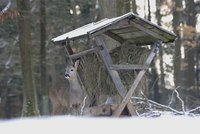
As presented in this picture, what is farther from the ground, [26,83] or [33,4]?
[33,4]

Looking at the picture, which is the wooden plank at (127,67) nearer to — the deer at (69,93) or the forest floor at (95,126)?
the deer at (69,93)

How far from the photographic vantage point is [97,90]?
592cm

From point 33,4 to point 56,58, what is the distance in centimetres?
348

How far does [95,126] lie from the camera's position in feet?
3.71

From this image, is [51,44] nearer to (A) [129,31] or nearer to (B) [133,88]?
(A) [129,31]

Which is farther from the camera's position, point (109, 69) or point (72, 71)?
point (72, 71)

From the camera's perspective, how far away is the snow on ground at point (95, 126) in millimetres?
1112

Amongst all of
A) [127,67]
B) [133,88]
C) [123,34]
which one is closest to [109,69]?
[127,67]

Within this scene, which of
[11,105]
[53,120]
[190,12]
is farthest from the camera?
[11,105]

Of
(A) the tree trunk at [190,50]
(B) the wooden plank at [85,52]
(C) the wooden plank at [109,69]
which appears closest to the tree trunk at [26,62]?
(B) the wooden plank at [85,52]

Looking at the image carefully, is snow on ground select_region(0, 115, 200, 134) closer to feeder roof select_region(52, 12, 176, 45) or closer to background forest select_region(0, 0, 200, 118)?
feeder roof select_region(52, 12, 176, 45)

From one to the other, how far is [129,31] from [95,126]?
502 centimetres

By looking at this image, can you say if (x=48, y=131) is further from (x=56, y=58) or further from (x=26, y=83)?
(x=56, y=58)

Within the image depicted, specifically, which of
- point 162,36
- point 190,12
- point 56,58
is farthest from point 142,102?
point 190,12
